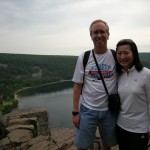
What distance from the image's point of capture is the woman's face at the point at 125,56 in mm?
3031

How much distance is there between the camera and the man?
3217mm

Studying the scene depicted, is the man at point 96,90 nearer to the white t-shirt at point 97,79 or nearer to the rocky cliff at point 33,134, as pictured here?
the white t-shirt at point 97,79

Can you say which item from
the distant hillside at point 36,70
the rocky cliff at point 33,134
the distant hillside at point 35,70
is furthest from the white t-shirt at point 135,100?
the distant hillside at point 35,70

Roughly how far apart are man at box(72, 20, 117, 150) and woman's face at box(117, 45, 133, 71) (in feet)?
0.67

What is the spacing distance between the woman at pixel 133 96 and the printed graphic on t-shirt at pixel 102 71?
0.54 ft

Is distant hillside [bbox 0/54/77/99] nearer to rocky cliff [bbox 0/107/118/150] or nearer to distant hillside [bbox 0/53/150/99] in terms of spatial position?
distant hillside [bbox 0/53/150/99]

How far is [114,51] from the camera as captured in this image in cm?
333

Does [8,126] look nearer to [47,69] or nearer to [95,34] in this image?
[95,34]

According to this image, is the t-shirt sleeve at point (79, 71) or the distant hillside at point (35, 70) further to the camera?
the distant hillside at point (35, 70)

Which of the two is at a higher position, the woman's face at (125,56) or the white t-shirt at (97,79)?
the woman's face at (125,56)

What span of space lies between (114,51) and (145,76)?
0.58 m

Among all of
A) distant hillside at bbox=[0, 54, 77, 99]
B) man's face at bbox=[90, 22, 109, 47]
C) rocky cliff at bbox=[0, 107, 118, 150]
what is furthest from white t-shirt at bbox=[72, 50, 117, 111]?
distant hillside at bbox=[0, 54, 77, 99]

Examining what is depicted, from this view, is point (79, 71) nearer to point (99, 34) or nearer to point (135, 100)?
point (99, 34)

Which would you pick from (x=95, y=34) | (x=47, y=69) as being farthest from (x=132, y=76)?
(x=47, y=69)
